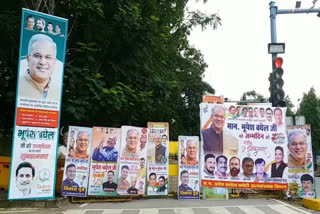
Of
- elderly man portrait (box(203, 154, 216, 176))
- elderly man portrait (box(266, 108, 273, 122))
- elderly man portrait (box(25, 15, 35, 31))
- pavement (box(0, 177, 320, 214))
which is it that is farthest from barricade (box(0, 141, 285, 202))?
elderly man portrait (box(25, 15, 35, 31))

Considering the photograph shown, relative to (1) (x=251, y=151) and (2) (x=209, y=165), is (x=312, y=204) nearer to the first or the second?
(1) (x=251, y=151)

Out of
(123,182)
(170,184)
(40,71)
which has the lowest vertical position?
(170,184)

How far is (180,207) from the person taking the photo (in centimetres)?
857

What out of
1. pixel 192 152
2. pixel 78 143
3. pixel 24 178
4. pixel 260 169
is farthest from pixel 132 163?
pixel 260 169

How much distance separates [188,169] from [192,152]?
619mm

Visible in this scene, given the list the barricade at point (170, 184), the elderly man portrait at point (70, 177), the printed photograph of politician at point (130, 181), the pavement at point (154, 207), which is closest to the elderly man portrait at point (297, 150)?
the barricade at point (170, 184)

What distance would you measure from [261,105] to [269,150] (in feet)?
5.20

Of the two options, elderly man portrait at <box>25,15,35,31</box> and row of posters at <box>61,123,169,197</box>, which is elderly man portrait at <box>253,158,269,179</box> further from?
elderly man portrait at <box>25,15,35,31</box>

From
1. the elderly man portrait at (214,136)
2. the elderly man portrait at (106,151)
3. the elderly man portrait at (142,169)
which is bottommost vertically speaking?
the elderly man portrait at (142,169)

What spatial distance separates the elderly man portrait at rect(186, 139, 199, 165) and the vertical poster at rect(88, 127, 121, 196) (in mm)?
2505

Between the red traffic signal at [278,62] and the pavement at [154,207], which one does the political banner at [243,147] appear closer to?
the pavement at [154,207]

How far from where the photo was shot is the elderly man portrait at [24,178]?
7523mm

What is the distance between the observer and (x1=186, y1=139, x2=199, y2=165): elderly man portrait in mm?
10289

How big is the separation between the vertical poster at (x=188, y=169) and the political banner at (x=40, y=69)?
4504 mm
